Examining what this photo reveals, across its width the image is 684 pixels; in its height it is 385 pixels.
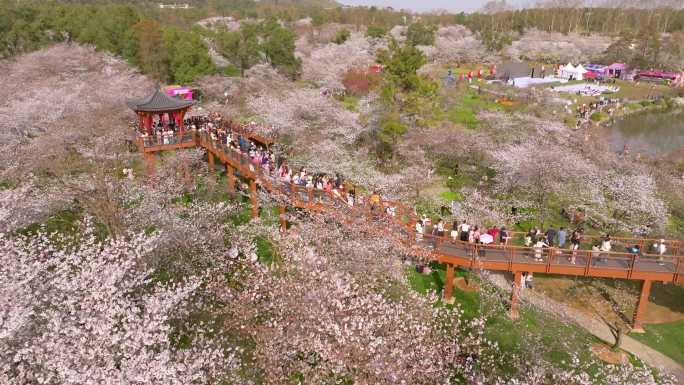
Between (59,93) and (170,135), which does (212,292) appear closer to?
(170,135)

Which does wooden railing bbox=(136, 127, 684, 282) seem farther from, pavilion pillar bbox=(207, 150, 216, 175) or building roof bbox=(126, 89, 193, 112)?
building roof bbox=(126, 89, 193, 112)

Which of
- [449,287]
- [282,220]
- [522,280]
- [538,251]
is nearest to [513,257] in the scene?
[538,251]

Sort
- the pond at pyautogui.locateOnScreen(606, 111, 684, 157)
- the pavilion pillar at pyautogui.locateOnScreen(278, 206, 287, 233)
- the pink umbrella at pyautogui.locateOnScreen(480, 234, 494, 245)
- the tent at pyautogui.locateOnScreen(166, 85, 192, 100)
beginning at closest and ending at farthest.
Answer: the pink umbrella at pyautogui.locateOnScreen(480, 234, 494, 245)
the pavilion pillar at pyautogui.locateOnScreen(278, 206, 287, 233)
the pond at pyautogui.locateOnScreen(606, 111, 684, 157)
the tent at pyautogui.locateOnScreen(166, 85, 192, 100)

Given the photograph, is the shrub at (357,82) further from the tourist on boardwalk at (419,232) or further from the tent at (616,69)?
the tent at (616,69)

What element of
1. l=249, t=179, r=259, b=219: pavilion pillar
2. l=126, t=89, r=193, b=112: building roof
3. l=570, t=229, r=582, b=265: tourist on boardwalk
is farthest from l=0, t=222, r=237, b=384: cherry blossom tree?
l=126, t=89, r=193, b=112: building roof

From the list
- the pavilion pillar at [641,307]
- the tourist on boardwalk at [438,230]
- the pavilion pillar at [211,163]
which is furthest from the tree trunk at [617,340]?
the pavilion pillar at [211,163]

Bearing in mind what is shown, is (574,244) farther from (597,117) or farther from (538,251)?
(597,117)

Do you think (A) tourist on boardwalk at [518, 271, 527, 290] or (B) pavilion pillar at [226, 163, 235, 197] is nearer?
(A) tourist on boardwalk at [518, 271, 527, 290]
